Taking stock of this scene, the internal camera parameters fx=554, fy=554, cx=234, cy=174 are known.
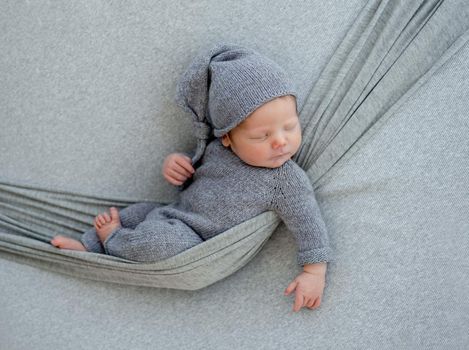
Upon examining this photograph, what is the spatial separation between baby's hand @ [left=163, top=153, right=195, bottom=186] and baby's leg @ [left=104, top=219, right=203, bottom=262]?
11cm

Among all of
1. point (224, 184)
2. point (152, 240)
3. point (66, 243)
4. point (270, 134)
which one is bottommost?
point (66, 243)

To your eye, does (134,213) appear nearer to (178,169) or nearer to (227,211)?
Result: (178,169)

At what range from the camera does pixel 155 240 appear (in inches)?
45.8

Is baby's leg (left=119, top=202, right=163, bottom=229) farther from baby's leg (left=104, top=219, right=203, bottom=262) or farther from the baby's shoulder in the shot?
the baby's shoulder

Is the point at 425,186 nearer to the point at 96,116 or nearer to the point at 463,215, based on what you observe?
the point at 463,215

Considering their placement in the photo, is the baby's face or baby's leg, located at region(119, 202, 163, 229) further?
baby's leg, located at region(119, 202, 163, 229)

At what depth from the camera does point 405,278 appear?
3.73ft

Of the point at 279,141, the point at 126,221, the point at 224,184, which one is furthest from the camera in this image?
the point at 126,221

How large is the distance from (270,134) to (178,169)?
0.27 meters

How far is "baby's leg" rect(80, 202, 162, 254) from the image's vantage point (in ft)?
4.23

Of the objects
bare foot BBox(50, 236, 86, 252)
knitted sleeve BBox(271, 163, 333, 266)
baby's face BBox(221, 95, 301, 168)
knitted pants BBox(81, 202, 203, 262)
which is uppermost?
baby's face BBox(221, 95, 301, 168)

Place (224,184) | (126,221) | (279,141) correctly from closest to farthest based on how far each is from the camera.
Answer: (279,141), (224,184), (126,221)

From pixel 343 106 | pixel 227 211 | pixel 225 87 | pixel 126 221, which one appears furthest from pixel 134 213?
pixel 343 106

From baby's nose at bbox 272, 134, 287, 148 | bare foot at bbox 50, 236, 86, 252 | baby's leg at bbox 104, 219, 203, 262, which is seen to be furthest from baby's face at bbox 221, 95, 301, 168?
bare foot at bbox 50, 236, 86, 252
